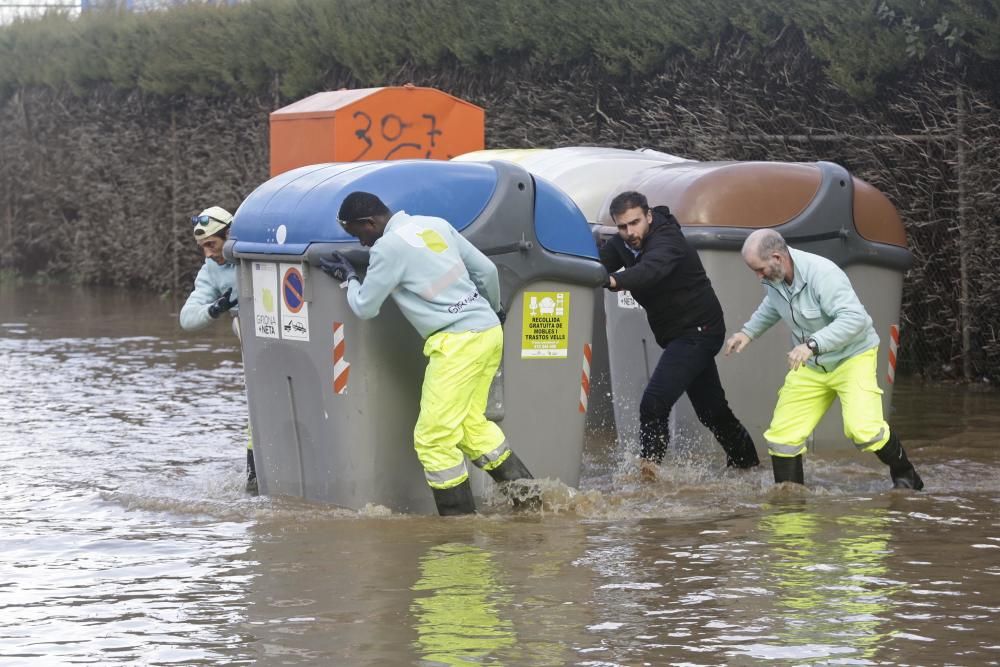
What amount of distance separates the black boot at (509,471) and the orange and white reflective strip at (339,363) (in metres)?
0.76

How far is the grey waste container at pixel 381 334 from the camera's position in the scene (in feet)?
23.9

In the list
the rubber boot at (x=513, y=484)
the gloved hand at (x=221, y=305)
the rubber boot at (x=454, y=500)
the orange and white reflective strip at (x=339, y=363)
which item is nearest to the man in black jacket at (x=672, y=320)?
the rubber boot at (x=513, y=484)

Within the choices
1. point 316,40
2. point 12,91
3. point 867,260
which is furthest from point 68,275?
point 867,260

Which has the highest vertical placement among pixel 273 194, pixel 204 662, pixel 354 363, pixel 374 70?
pixel 374 70

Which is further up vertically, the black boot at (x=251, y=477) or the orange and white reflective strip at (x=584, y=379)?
the orange and white reflective strip at (x=584, y=379)

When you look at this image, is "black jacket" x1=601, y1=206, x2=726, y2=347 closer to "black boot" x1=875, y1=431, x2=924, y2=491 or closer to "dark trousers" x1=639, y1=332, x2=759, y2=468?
"dark trousers" x1=639, y1=332, x2=759, y2=468

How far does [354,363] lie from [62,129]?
55.8ft

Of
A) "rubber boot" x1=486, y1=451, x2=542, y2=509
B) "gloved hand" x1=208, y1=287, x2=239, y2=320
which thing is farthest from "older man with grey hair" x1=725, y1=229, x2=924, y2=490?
"gloved hand" x1=208, y1=287, x2=239, y2=320

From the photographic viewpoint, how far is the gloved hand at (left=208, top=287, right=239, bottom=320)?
8070 mm

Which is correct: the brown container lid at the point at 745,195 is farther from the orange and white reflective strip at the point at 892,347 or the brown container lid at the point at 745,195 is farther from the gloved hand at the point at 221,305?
the gloved hand at the point at 221,305

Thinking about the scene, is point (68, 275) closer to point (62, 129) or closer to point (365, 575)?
point (62, 129)

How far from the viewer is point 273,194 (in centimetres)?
772

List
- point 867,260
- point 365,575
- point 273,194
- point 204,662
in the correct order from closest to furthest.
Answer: point 204,662, point 365,575, point 273,194, point 867,260

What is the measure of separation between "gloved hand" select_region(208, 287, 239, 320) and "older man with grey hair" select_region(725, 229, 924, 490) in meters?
2.44
